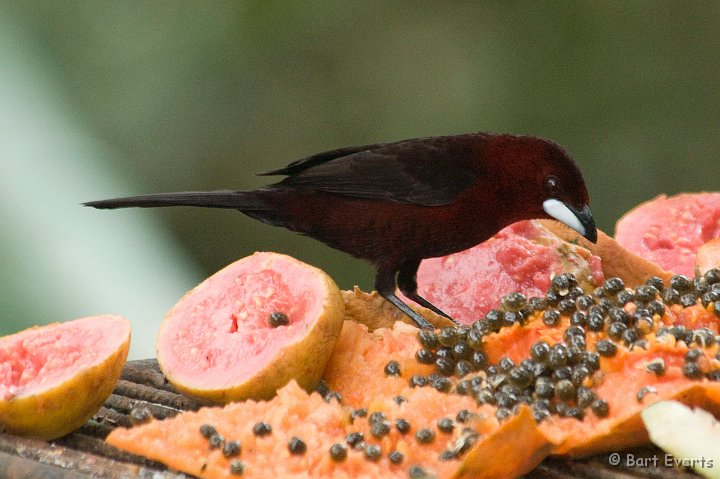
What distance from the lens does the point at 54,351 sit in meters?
1.92

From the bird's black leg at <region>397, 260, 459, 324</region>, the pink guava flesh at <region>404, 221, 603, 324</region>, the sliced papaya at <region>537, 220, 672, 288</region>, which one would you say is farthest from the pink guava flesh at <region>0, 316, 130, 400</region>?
the sliced papaya at <region>537, 220, 672, 288</region>

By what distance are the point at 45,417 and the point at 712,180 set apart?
3.96 meters

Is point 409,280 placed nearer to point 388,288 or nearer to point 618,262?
point 388,288

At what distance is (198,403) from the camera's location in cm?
196

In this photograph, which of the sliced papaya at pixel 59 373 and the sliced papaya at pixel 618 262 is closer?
the sliced papaya at pixel 59 373

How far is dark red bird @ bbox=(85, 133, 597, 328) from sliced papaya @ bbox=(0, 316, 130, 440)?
478 mm

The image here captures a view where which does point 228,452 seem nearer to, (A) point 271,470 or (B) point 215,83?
(A) point 271,470

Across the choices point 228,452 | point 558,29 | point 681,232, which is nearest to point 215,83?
point 558,29

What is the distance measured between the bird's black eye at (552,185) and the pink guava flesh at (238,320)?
650mm

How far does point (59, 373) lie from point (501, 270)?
1.12m

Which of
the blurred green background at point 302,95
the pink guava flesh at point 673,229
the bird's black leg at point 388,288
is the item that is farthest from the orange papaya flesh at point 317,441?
the blurred green background at point 302,95

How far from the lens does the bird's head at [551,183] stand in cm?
235

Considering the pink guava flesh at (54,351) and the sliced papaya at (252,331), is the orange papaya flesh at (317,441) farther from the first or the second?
the pink guava flesh at (54,351)

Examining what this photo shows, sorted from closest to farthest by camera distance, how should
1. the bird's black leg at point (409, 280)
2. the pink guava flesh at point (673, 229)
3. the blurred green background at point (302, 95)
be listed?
1. the bird's black leg at point (409, 280)
2. the pink guava flesh at point (673, 229)
3. the blurred green background at point (302, 95)
